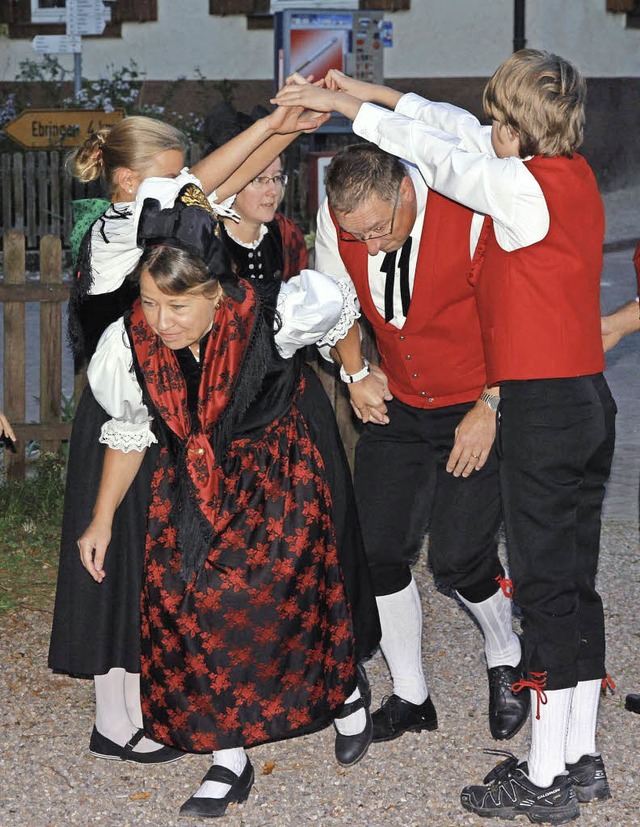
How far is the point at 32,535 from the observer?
20.2ft

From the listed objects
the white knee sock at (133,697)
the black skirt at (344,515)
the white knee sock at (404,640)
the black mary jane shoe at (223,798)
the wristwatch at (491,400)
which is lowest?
the black mary jane shoe at (223,798)

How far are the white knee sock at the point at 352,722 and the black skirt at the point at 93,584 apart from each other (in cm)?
66

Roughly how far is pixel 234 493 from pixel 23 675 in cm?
163

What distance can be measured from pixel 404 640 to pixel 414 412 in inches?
29.9

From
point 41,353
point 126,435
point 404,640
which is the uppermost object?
point 41,353

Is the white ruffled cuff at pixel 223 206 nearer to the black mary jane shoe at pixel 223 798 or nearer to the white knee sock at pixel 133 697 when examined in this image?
the white knee sock at pixel 133 697

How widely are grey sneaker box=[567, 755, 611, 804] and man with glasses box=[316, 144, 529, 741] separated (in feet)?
1.40

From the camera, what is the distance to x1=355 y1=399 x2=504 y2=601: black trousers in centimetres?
397

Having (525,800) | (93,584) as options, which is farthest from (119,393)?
(525,800)

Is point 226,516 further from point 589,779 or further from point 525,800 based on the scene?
point 589,779

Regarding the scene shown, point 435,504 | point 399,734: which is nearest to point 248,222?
point 435,504

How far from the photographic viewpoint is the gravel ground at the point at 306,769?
368cm

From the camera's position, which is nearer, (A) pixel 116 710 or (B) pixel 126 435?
(B) pixel 126 435

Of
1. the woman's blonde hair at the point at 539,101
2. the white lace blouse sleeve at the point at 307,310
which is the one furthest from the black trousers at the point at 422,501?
the woman's blonde hair at the point at 539,101
